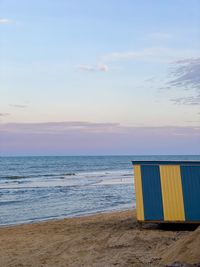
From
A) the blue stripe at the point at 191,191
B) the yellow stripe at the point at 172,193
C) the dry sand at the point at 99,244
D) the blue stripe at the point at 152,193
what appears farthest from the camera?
the blue stripe at the point at 152,193

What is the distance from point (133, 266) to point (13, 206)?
15301 mm

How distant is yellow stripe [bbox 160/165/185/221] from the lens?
11414 millimetres

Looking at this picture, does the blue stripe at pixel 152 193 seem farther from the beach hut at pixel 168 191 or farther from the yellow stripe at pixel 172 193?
the yellow stripe at pixel 172 193

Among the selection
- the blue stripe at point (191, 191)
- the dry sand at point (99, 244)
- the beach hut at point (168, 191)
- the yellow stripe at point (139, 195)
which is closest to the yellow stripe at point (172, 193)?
the beach hut at point (168, 191)

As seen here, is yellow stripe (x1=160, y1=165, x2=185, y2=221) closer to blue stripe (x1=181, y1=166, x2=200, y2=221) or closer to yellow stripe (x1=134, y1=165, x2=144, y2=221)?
blue stripe (x1=181, y1=166, x2=200, y2=221)

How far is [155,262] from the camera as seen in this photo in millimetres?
7922

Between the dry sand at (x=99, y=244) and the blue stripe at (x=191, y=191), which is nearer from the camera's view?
the dry sand at (x=99, y=244)

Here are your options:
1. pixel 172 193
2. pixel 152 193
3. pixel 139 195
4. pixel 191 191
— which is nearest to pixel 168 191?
pixel 172 193

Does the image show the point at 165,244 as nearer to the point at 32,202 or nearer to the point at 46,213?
the point at 46,213

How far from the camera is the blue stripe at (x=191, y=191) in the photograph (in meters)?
11.3

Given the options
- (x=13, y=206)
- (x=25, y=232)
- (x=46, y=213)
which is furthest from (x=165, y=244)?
(x=13, y=206)

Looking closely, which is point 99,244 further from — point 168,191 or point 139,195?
point 168,191

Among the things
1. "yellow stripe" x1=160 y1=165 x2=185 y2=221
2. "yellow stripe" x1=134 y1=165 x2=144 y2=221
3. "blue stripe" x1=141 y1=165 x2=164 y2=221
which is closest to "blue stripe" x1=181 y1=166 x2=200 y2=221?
"yellow stripe" x1=160 y1=165 x2=185 y2=221

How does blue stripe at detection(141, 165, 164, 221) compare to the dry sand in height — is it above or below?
above
